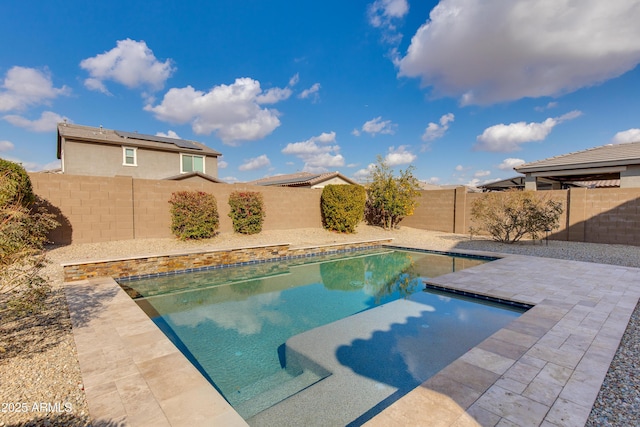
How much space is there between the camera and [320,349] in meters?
3.80

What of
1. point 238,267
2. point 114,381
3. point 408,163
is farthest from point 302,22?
point 114,381

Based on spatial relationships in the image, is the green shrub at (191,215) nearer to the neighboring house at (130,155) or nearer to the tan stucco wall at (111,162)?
the neighboring house at (130,155)

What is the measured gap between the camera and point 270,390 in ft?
10.5

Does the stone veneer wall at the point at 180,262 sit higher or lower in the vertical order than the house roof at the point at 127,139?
lower

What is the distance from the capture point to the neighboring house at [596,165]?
12.6 metres

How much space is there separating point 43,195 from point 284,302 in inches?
306

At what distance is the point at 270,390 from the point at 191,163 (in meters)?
19.6

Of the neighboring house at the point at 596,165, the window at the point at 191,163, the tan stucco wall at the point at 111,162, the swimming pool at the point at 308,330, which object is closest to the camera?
the swimming pool at the point at 308,330

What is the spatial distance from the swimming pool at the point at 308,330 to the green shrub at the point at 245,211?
3.29 m

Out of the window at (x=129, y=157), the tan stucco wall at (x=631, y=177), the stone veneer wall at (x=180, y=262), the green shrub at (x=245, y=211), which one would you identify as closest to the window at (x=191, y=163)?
the window at (x=129, y=157)

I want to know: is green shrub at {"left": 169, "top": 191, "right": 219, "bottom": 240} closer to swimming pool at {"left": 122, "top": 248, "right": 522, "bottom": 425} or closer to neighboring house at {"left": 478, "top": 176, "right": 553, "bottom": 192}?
swimming pool at {"left": 122, "top": 248, "right": 522, "bottom": 425}

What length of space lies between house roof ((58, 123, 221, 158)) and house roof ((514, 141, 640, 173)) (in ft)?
63.1

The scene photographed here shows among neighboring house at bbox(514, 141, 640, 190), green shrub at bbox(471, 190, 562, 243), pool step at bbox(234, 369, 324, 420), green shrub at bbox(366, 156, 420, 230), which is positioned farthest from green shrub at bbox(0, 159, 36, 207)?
neighboring house at bbox(514, 141, 640, 190)

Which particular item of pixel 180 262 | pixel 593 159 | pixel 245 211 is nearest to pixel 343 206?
pixel 245 211
